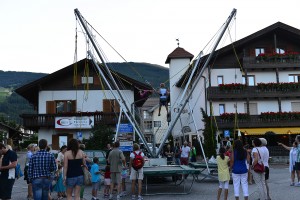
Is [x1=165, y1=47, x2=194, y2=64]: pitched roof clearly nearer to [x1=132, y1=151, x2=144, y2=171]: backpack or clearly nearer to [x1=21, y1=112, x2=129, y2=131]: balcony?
[x1=21, y1=112, x2=129, y2=131]: balcony

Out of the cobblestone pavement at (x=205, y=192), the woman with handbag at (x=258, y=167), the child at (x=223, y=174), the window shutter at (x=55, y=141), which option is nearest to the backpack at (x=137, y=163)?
the cobblestone pavement at (x=205, y=192)

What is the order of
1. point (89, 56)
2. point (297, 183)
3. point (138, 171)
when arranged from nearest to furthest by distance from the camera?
1. point (138, 171)
2. point (297, 183)
3. point (89, 56)

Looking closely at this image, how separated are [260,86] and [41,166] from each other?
113 feet

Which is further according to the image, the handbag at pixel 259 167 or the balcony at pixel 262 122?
the balcony at pixel 262 122

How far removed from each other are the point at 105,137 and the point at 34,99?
13430 millimetres

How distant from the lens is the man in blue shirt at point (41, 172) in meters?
8.96

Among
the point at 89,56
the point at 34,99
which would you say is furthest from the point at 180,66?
the point at 89,56

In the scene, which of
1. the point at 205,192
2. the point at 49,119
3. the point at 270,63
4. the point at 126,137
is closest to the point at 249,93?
the point at 270,63

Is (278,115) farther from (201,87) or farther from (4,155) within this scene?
(4,155)

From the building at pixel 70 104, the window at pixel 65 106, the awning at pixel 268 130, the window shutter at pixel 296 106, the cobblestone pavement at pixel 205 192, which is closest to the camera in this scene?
the cobblestone pavement at pixel 205 192

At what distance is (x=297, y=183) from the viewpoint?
16016 mm

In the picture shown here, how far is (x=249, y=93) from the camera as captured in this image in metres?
40.7

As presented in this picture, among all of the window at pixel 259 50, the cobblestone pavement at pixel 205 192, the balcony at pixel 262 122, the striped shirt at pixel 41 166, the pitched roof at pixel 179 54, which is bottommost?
Answer: the cobblestone pavement at pixel 205 192

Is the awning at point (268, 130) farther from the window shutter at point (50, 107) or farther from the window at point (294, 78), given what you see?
the window shutter at point (50, 107)
